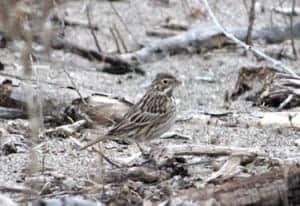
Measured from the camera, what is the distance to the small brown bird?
7.28 m

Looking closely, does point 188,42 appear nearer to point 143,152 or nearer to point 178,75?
point 178,75

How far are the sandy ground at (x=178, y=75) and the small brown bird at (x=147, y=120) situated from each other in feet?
0.61

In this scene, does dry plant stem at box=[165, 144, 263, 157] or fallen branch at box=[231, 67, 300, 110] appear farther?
fallen branch at box=[231, 67, 300, 110]

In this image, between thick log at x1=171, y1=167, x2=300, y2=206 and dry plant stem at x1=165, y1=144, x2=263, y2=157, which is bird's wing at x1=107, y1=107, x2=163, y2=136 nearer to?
dry plant stem at x1=165, y1=144, x2=263, y2=157

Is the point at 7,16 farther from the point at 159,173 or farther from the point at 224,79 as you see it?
the point at 224,79

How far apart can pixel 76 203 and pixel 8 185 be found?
1.34 meters

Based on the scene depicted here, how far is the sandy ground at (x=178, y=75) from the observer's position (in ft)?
23.4

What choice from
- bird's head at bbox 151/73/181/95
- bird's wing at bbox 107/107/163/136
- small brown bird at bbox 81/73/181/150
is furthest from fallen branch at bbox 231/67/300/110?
bird's wing at bbox 107/107/163/136

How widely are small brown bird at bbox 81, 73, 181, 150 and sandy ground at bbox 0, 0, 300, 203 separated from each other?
0.18 meters

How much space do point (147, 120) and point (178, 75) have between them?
2.67 m

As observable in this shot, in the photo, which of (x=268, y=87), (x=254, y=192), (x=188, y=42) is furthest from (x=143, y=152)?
(x=188, y=42)

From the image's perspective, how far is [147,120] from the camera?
294 inches

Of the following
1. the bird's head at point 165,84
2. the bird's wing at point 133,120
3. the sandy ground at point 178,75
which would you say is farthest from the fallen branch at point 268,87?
the bird's wing at point 133,120

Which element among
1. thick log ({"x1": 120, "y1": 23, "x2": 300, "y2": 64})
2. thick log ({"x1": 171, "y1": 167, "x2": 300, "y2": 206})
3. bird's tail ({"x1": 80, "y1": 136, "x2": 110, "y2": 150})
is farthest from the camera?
thick log ({"x1": 120, "y1": 23, "x2": 300, "y2": 64})
